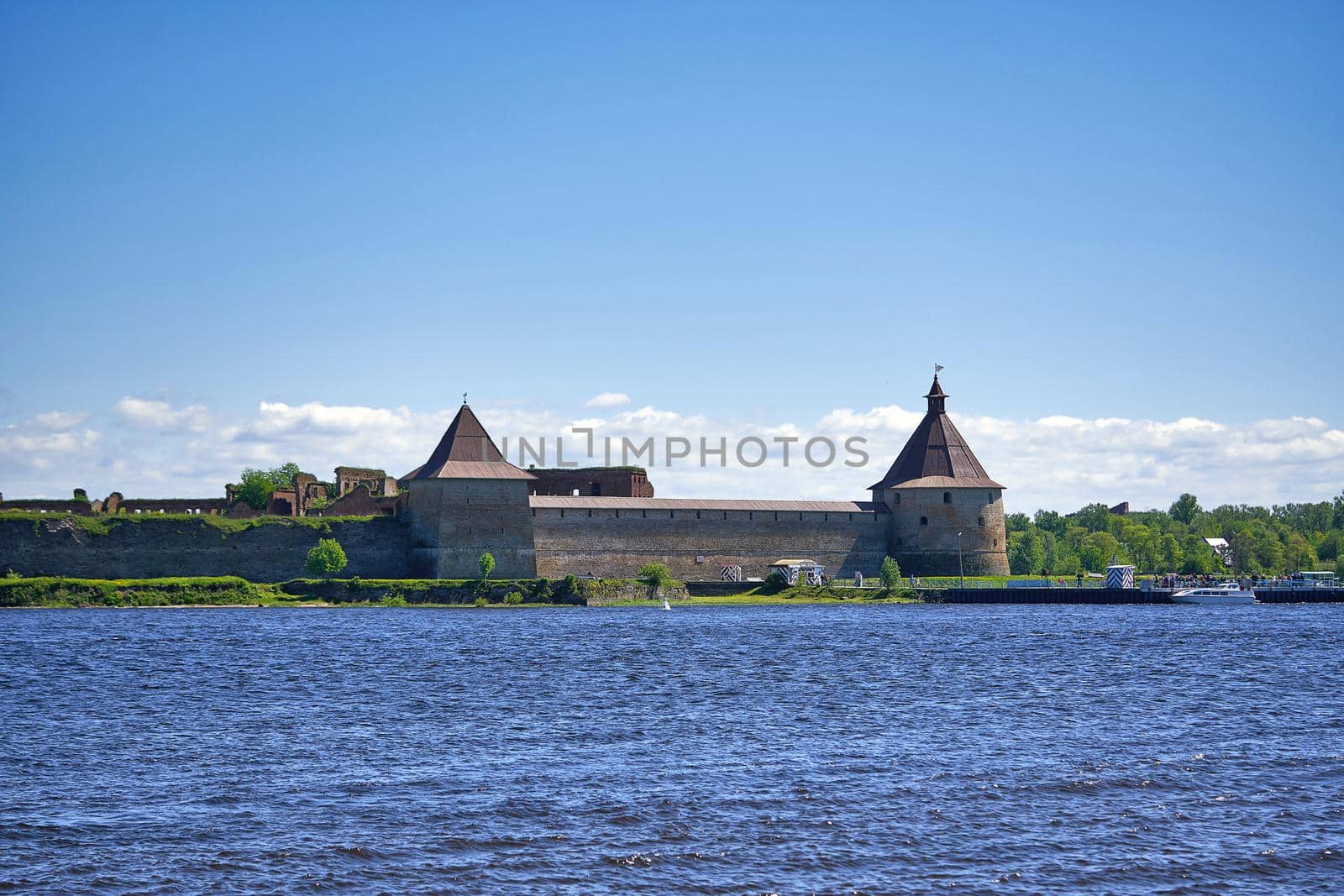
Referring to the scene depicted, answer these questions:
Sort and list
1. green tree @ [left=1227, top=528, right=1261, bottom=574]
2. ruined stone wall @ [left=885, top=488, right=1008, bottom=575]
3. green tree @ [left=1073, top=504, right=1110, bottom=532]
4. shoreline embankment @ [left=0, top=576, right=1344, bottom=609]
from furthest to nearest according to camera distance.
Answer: green tree @ [left=1073, top=504, right=1110, bottom=532], green tree @ [left=1227, top=528, right=1261, bottom=574], ruined stone wall @ [left=885, top=488, right=1008, bottom=575], shoreline embankment @ [left=0, top=576, right=1344, bottom=609]

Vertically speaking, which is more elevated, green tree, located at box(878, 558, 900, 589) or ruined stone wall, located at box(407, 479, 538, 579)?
ruined stone wall, located at box(407, 479, 538, 579)

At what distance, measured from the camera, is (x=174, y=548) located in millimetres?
43531

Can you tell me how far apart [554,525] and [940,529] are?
15078mm

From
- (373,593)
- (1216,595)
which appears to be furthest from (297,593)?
(1216,595)

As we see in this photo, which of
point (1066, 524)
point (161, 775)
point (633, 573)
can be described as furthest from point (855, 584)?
point (1066, 524)

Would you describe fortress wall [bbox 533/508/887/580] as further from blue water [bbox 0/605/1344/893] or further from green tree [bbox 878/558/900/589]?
blue water [bbox 0/605/1344/893]

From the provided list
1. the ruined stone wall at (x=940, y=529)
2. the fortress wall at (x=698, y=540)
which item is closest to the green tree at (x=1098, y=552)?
the ruined stone wall at (x=940, y=529)

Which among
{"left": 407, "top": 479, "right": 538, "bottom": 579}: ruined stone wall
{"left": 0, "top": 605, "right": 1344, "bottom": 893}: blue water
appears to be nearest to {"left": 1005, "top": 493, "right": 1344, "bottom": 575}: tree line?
{"left": 407, "top": 479, "right": 538, "bottom": 579}: ruined stone wall

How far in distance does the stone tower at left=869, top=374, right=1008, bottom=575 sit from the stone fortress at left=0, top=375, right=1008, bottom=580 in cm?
5

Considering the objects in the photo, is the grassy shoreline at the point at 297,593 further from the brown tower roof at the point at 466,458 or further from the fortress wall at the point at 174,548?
the brown tower roof at the point at 466,458

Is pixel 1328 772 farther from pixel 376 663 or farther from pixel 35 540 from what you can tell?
pixel 35 540

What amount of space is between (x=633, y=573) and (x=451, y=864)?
38.7 metres

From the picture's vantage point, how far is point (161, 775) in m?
12.3

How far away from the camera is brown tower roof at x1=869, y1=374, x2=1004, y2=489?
171ft
